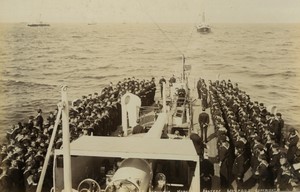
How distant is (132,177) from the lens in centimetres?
294

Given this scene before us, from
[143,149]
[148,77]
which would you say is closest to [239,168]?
[143,149]

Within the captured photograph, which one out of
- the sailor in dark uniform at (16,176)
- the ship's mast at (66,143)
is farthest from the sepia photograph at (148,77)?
the ship's mast at (66,143)

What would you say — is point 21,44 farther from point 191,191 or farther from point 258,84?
point 258,84

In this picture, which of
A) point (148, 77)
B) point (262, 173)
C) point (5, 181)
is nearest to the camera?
point (5, 181)

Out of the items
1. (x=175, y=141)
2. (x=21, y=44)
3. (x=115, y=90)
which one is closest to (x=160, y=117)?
(x=115, y=90)

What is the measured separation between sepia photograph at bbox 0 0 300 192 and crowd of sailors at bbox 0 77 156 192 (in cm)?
1

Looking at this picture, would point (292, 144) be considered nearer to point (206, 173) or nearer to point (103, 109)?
point (206, 173)

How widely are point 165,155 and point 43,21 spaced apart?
1948mm

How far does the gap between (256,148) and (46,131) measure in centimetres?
216

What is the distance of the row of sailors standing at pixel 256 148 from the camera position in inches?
141

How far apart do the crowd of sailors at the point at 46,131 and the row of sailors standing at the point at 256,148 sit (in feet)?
4.34

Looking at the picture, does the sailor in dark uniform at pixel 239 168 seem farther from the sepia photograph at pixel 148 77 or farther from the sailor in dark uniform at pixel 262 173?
the sailor in dark uniform at pixel 262 173

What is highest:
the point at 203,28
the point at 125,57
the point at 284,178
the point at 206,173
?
the point at 203,28

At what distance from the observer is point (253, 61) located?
423 cm
